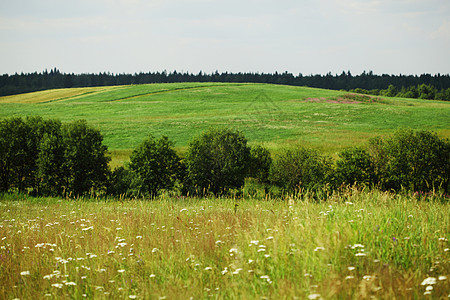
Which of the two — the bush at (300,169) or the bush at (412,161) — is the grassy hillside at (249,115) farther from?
the bush at (300,169)

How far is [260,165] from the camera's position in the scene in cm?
3100

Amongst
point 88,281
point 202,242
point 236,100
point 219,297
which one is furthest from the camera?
point 236,100

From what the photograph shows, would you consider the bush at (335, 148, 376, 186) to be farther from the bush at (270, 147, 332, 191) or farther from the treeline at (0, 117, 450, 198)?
the bush at (270, 147, 332, 191)

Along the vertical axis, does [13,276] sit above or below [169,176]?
above

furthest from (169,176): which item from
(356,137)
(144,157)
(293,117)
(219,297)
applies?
(293,117)

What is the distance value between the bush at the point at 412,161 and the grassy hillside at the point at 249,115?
16.0 metres

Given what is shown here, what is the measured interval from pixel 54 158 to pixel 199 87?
95.8m

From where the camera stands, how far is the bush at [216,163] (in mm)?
27797

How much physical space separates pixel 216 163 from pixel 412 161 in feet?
51.0

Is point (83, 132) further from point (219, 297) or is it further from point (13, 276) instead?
point (219, 297)

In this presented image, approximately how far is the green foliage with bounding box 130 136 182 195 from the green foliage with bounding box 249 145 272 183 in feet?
21.6

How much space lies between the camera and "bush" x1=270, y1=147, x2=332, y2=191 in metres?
27.4

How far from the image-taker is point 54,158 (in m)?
28.1

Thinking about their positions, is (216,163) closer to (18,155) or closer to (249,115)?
(18,155)
